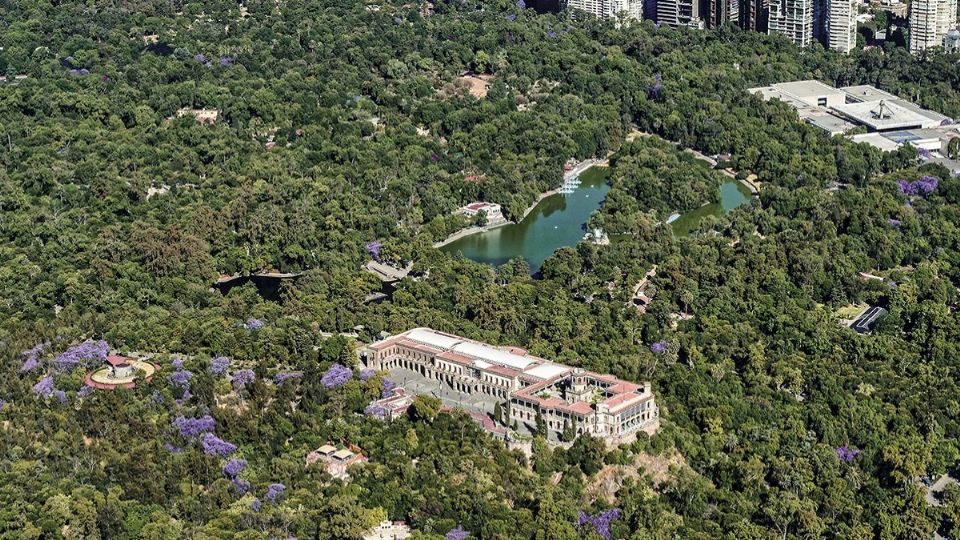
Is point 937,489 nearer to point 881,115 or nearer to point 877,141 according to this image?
point 877,141

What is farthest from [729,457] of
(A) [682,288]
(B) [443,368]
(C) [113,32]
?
(C) [113,32]

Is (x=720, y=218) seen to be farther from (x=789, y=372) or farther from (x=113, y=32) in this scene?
(x=113, y=32)

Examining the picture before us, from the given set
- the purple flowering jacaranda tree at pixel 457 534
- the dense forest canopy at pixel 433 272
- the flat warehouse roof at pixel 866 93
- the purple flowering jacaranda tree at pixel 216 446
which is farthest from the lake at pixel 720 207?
the purple flowering jacaranda tree at pixel 457 534

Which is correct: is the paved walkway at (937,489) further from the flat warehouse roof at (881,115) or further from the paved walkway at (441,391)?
the flat warehouse roof at (881,115)

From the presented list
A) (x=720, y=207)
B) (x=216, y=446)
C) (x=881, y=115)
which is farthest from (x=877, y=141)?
(x=216, y=446)

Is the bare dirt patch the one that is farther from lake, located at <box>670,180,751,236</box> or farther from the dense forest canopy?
lake, located at <box>670,180,751,236</box>

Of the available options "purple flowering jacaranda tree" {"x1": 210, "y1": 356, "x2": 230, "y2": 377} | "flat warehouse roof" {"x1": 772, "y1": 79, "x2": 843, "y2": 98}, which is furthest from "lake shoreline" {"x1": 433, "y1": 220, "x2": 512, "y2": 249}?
"flat warehouse roof" {"x1": 772, "y1": 79, "x2": 843, "y2": 98}

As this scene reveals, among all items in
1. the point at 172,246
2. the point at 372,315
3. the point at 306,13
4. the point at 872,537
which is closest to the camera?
the point at 872,537

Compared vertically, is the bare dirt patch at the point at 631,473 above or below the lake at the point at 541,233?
above
